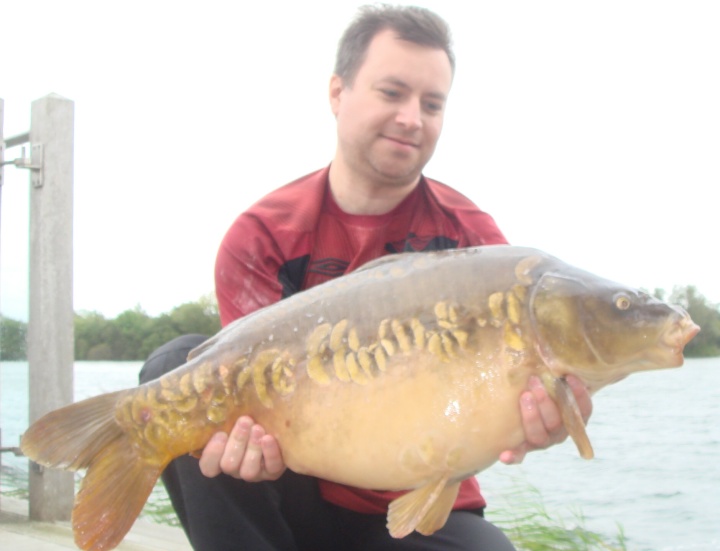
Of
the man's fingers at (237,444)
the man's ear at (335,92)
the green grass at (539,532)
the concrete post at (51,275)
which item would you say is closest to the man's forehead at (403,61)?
the man's ear at (335,92)

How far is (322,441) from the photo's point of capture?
1.74m

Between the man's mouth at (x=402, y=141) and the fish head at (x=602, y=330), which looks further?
the man's mouth at (x=402, y=141)

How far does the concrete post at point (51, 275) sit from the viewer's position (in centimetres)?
362

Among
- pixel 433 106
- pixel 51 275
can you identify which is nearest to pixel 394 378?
pixel 433 106

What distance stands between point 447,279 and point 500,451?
1.21 ft

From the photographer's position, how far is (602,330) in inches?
66.3

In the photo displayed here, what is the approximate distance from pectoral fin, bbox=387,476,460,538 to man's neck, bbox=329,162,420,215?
90 cm

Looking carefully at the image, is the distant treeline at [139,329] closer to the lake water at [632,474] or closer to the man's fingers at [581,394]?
the lake water at [632,474]

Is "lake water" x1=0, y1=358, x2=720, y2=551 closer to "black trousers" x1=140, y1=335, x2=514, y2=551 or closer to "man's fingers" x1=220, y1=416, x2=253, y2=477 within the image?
"black trousers" x1=140, y1=335, x2=514, y2=551

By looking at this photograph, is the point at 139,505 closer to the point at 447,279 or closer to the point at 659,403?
the point at 447,279

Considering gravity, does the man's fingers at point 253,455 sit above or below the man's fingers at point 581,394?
below

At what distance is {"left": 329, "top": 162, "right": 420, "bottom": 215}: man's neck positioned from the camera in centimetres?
236

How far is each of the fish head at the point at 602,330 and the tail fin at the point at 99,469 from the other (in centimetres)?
87

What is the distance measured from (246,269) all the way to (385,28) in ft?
2.54
